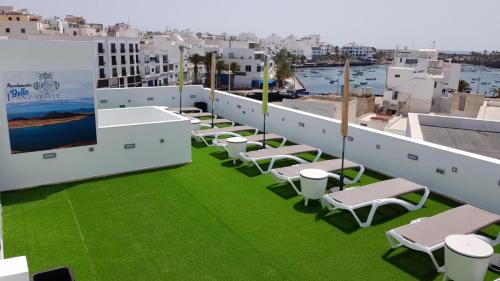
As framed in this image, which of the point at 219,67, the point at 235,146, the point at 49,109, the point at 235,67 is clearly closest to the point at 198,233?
the point at 235,146

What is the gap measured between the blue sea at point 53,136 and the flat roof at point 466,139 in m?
9.34

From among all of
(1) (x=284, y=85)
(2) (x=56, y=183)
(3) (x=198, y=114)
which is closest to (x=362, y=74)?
(1) (x=284, y=85)

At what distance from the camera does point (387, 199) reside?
24.2 ft

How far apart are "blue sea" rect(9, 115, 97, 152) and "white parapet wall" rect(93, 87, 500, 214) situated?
6483 millimetres

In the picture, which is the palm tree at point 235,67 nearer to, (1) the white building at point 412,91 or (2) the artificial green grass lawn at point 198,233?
(1) the white building at point 412,91

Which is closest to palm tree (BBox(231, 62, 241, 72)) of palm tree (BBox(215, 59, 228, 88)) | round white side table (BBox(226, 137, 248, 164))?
palm tree (BBox(215, 59, 228, 88))

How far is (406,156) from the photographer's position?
933 cm

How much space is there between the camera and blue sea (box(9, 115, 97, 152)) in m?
8.76

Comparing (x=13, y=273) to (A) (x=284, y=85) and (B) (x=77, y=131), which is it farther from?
(A) (x=284, y=85)

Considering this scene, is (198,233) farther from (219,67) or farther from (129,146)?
(219,67)

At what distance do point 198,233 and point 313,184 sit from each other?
8.35 feet

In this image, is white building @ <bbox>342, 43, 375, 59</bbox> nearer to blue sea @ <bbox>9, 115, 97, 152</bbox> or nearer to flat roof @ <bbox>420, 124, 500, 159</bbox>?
flat roof @ <bbox>420, 124, 500, 159</bbox>

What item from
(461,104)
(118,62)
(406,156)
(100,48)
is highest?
(100,48)

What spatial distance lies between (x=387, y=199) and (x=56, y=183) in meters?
7.55
